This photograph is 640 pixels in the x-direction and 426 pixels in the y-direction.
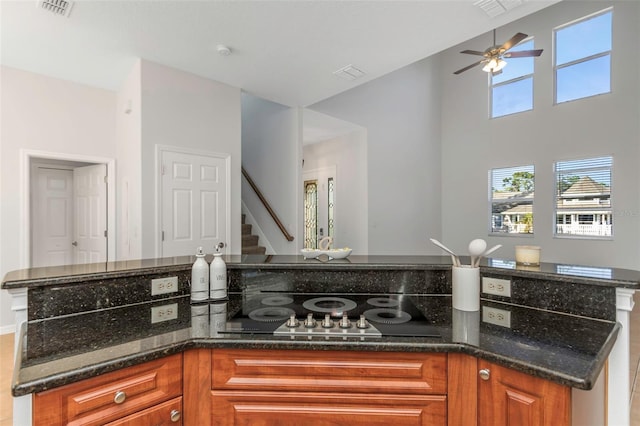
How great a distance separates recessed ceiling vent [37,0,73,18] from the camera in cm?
237

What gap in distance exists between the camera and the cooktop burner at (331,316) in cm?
117

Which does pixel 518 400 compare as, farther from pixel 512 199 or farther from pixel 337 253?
pixel 512 199

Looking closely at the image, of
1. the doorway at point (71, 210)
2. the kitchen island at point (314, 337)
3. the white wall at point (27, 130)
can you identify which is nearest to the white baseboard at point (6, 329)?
the white wall at point (27, 130)

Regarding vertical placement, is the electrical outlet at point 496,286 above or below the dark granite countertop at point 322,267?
below

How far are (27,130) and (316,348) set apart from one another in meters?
4.15

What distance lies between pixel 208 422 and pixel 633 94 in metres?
6.98

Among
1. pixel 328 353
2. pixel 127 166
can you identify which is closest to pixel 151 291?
pixel 328 353

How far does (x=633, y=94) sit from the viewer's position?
505cm

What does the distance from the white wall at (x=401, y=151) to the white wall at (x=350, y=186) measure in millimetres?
117

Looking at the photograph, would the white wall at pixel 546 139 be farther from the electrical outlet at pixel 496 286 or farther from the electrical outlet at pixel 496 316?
the electrical outlet at pixel 496 316

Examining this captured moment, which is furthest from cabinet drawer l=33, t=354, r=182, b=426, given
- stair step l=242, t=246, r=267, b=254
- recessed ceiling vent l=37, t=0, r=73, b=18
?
stair step l=242, t=246, r=267, b=254

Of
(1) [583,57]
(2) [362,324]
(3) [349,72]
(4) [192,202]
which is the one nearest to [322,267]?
(2) [362,324]

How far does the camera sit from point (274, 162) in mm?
5199

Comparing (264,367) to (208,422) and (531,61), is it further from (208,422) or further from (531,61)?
(531,61)
